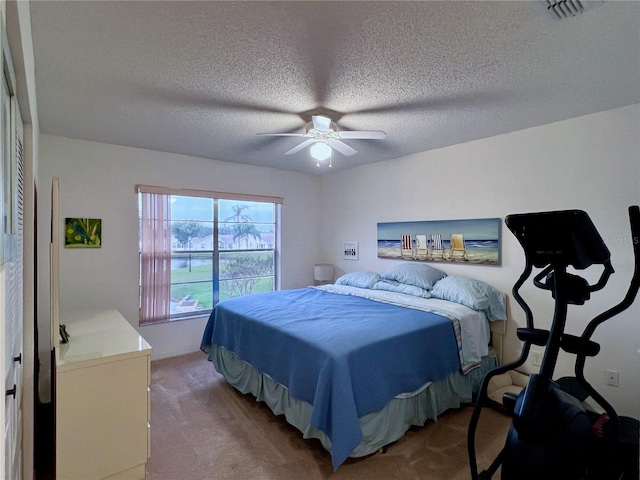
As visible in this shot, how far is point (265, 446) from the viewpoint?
2.26 metres

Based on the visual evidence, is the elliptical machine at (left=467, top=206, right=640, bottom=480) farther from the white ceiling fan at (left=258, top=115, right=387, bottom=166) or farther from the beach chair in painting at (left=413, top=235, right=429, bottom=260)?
the beach chair in painting at (left=413, top=235, right=429, bottom=260)

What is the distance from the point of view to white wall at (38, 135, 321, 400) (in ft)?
10.6

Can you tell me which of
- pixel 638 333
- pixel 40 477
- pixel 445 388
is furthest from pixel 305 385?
pixel 638 333

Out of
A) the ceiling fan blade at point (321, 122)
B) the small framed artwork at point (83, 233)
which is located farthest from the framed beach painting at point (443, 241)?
the small framed artwork at point (83, 233)

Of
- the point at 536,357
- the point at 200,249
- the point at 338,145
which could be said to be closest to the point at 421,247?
the point at 536,357

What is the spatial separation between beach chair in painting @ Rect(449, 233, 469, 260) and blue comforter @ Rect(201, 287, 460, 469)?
1048 millimetres

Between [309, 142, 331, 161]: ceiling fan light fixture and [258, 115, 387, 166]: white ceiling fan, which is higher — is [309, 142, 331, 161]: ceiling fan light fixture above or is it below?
below

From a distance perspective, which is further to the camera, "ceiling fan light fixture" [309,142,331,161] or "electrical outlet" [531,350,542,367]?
"electrical outlet" [531,350,542,367]

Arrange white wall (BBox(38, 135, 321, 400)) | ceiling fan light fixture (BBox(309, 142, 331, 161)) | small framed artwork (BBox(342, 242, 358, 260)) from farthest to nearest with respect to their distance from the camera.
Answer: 1. small framed artwork (BBox(342, 242, 358, 260))
2. white wall (BBox(38, 135, 321, 400))
3. ceiling fan light fixture (BBox(309, 142, 331, 161))

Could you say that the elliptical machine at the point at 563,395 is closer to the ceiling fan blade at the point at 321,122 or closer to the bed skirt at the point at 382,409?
the bed skirt at the point at 382,409

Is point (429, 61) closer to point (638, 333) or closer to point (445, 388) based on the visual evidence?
point (445, 388)

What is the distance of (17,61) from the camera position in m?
1.28

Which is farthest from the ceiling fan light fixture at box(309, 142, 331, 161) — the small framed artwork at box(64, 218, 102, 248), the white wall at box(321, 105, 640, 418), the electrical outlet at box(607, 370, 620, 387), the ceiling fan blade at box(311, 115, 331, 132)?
the electrical outlet at box(607, 370, 620, 387)

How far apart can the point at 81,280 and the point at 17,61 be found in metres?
2.69
